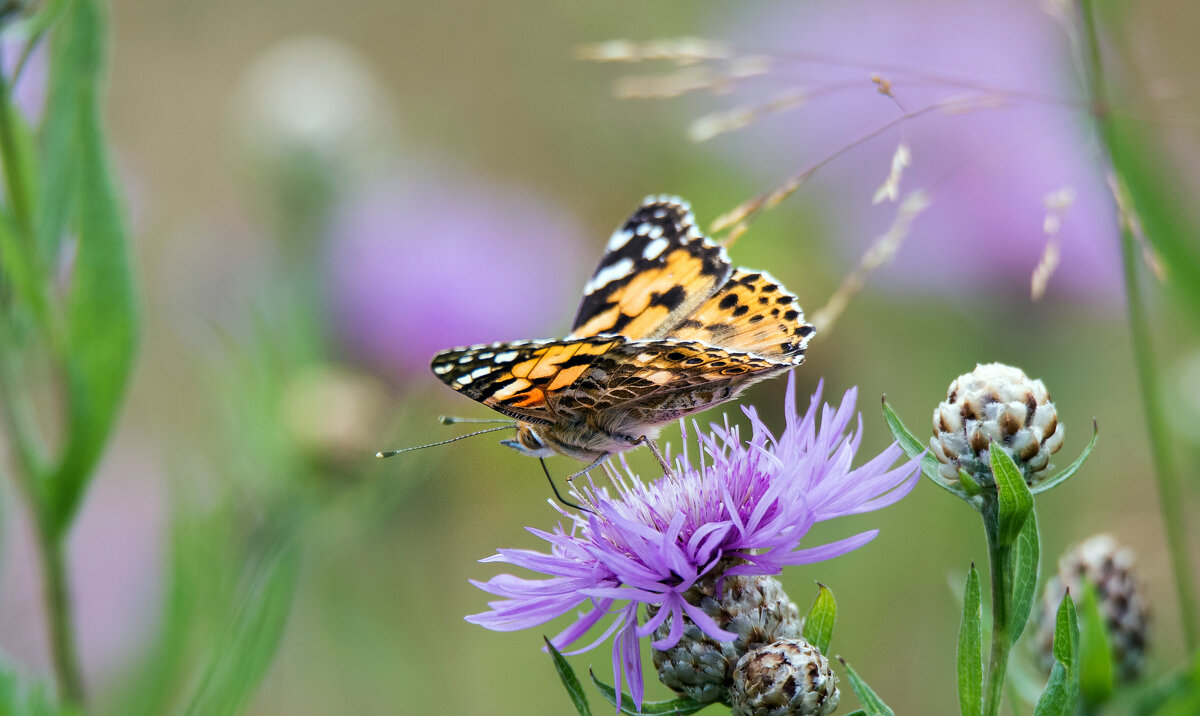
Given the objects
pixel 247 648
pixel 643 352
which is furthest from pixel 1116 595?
pixel 247 648

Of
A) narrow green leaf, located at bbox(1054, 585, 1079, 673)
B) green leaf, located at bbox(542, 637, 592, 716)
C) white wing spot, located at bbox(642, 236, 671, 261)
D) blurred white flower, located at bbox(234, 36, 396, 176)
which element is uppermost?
blurred white flower, located at bbox(234, 36, 396, 176)

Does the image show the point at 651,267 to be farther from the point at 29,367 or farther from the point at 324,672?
the point at 324,672

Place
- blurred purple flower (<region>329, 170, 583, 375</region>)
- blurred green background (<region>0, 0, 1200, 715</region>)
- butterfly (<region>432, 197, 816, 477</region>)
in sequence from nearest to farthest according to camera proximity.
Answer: butterfly (<region>432, 197, 816, 477</region>) → blurred green background (<region>0, 0, 1200, 715</region>) → blurred purple flower (<region>329, 170, 583, 375</region>)

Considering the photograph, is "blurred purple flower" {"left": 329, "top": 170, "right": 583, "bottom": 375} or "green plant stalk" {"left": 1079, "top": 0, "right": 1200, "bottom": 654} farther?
"blurred purple flower" {"left": 329, "top": 170, "right": 583, "bottom": 375}

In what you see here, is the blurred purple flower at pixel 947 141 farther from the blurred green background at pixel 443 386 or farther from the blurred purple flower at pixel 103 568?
the blurred purple flower at pixel 103 568

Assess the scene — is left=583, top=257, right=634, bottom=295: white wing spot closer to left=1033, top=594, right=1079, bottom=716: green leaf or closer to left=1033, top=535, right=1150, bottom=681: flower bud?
left=1033, top=535, right=1150, bottom=681: flower bud

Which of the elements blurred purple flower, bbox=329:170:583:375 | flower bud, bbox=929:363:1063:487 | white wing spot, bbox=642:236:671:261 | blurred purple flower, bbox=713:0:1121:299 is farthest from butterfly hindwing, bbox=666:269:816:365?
blurred purple flower, bbox=329:170:583:375

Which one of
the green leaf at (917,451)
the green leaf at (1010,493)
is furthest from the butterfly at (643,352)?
the green leaf at (1010,493)
